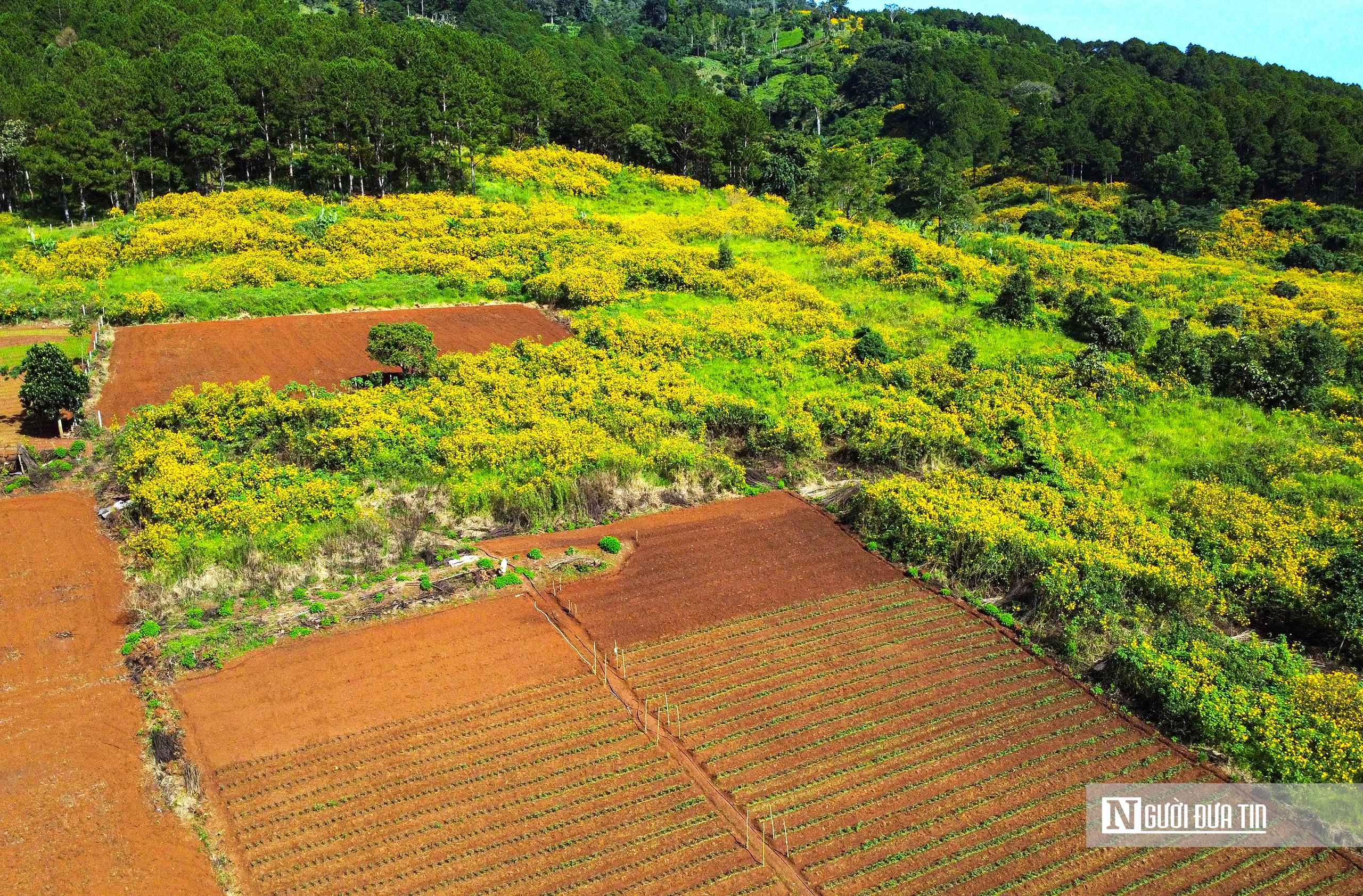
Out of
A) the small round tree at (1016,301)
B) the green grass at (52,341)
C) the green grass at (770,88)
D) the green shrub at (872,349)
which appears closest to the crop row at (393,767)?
the green shrub at (872,349)

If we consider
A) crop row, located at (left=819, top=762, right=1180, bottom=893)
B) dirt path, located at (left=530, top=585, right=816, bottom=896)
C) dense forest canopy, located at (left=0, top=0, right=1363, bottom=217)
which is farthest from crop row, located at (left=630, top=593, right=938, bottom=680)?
dense forest canopy, located at (left=0, top=0, right=1363, bottom=217)

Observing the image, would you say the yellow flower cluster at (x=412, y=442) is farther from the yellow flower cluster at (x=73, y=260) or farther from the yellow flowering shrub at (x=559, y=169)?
the yellow flowering shrub at (x=559, y=169)

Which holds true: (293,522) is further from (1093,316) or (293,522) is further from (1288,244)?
(1288,244)

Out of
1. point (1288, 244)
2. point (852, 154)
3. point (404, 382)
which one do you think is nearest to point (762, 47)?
point (852, 154)

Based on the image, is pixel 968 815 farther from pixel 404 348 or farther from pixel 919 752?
pixel 404 348

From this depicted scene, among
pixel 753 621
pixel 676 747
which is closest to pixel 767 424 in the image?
pixel 753 621
